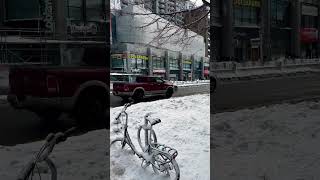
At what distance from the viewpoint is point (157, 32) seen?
3.23m

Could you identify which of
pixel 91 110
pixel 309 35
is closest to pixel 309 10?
pixel 309 35

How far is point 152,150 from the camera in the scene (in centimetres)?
304

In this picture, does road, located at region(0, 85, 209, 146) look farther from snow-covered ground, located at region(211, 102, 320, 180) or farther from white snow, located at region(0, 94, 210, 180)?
snow-covered ground, located at region(211, 102, 320, 180)

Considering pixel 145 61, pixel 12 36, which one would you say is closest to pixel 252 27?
pixel 145 61

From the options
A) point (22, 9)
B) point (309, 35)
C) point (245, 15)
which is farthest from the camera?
point (309, 35)

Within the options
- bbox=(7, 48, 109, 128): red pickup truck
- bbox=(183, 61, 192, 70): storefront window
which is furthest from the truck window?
bbox=(183, 61, 192, 70): storefront window

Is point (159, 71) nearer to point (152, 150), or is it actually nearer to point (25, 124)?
point (152, 150)

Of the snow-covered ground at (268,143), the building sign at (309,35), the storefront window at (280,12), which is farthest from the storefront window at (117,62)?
the building sign at (309,35)

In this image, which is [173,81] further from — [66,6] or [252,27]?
[66,6]

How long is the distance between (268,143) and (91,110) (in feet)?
4.26

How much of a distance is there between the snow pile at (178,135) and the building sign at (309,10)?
1037 mm

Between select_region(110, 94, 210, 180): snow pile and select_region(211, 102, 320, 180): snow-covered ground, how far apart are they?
4.3 inches

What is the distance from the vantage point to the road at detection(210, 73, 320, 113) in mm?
3161

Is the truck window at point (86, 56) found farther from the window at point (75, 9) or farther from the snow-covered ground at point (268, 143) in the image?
the snow-covered ground at point (268, 143)
